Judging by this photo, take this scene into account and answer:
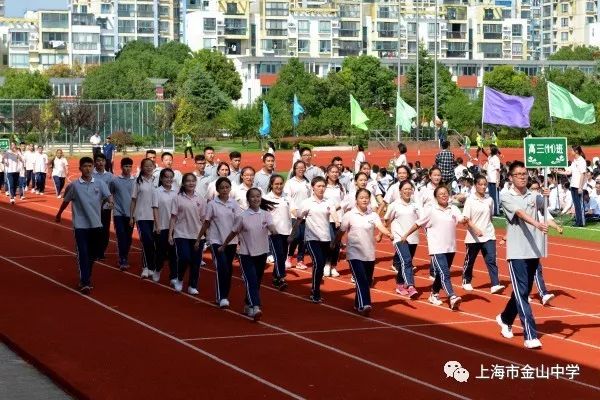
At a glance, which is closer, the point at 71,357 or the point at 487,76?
the point at 71,357

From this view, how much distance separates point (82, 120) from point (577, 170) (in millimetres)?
47393

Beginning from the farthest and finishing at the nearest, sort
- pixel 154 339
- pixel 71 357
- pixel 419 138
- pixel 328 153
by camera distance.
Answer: pixel 419 138, pixel 328 153, pixel 154 339, pixel 71 357

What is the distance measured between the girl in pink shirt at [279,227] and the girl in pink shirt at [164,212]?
1.40m

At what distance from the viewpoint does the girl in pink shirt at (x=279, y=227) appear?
18375 millimetres

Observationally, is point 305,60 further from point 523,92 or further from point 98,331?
point 98,331

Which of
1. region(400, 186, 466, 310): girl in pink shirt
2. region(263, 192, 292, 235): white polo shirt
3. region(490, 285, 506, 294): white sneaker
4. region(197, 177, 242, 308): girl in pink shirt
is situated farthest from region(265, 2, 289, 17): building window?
region(197, 177, 242, 308): girl in pink shirt

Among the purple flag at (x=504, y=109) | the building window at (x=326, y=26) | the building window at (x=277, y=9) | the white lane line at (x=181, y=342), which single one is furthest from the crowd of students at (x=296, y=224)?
the building window at (x=277, y=9)

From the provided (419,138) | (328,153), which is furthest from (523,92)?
(328,153)

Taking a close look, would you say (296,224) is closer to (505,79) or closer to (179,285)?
(179,285)

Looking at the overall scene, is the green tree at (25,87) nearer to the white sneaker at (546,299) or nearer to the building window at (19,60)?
the building window at (19,60)

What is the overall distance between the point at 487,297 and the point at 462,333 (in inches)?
126

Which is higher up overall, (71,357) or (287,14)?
(287,14)

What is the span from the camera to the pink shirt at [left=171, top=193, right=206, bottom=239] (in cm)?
1744

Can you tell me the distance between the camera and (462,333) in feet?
48.5
